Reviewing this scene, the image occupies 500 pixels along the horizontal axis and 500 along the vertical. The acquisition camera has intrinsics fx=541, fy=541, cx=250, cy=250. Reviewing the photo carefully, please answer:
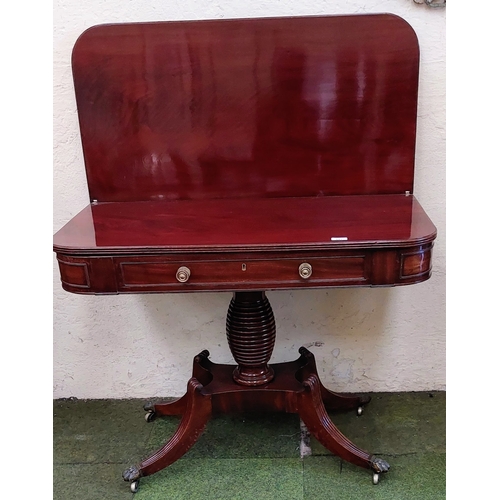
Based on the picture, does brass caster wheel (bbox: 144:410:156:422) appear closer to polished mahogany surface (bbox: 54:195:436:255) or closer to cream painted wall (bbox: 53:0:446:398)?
cream painted wall (bbox: 53:0:446:398)

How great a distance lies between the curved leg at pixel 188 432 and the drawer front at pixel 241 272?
1.57 feet

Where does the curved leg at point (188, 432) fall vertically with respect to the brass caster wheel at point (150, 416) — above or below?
above

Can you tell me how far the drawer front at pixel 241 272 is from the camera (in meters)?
1.36

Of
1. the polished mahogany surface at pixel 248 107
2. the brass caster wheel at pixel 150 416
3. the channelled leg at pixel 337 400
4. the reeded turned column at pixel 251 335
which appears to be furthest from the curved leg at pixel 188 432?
the polished mahogany surface at pixel 248 107

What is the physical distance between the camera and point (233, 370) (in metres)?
1.86

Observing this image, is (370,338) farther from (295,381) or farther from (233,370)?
(233,370)

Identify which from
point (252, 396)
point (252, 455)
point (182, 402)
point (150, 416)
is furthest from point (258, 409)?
point (150, 416)

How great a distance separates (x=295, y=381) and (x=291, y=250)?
2.01ft

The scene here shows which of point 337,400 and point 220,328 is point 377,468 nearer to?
point 337,400

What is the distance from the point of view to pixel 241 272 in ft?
4.51

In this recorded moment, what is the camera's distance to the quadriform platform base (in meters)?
1.70

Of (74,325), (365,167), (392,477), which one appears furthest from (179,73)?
(392,477)

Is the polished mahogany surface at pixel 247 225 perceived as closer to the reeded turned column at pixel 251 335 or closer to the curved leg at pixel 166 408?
the reeded turned column at pixel 251 335

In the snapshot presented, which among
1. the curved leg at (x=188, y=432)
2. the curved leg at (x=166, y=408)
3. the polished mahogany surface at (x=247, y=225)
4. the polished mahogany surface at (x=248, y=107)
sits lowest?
the curved leg at (x=166, y=408)
